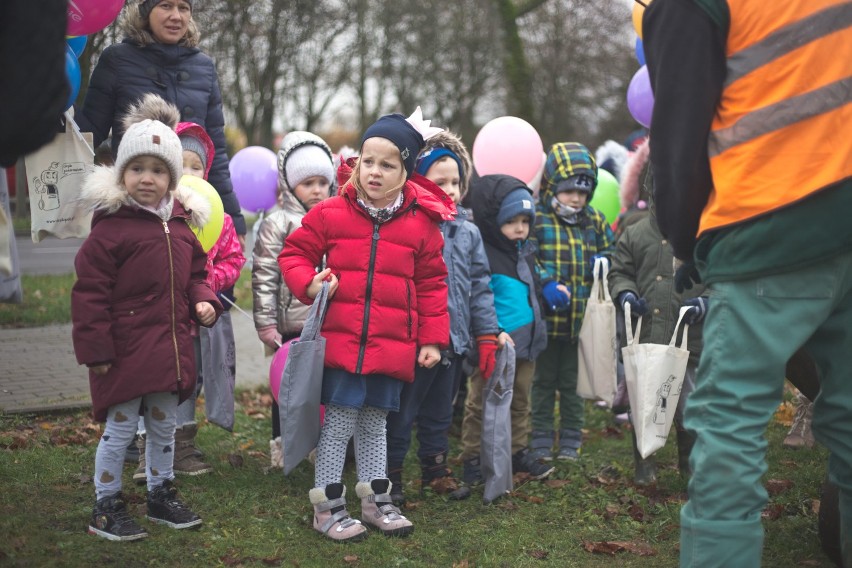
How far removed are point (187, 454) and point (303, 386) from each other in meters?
1.38

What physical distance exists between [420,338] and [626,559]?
1374 millimetres

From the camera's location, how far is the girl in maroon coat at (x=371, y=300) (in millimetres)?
4137

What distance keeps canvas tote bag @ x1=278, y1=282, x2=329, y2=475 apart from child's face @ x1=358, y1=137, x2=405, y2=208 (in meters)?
0.52

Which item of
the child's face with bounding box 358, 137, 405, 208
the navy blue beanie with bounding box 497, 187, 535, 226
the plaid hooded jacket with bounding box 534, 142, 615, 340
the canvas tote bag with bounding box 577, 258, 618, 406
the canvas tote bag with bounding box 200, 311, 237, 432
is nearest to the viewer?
the child's face with bounding box 358, 137, 405, 208

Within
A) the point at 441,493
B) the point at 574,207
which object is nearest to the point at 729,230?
the point at 441,493

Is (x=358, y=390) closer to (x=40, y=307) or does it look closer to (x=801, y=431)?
(x=801, y=431)

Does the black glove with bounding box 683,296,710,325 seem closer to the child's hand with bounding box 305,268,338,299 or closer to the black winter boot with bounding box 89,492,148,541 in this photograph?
the child's hand with bounding box 305,268,338,299

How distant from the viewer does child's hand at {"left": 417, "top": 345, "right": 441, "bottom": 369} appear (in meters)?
4.30

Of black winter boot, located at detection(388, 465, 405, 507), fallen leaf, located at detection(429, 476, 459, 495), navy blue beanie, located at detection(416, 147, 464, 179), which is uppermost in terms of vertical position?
navy blue beanie, located at detection(416, 147, 464, 179)

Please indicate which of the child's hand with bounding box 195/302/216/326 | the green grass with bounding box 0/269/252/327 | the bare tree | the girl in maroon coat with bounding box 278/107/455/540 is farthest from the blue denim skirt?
the bare tree

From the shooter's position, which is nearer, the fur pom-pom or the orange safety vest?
the orange safety vest

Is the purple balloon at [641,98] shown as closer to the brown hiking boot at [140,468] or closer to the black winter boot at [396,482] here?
the black winter boot at [396,482]

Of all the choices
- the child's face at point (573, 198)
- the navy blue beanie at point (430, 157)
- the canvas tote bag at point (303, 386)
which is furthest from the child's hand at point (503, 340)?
the child's face at point (573, 198)

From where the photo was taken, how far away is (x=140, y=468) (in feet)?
15.8
